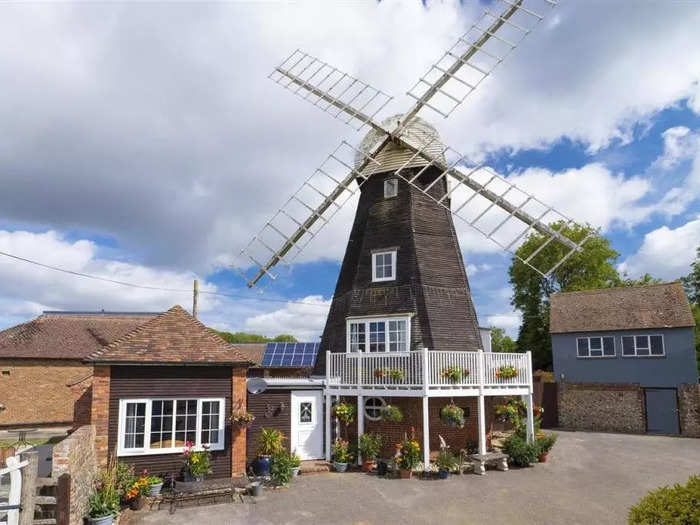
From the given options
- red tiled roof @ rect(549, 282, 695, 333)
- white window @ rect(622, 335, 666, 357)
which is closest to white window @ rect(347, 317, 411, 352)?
red tiled roof @ rect(549, 282, 695, 333)

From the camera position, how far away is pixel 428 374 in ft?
47.5

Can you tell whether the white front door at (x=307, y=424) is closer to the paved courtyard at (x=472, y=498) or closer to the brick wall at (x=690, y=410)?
the paved courtyard at (x=472, y=498)

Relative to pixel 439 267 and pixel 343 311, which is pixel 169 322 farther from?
pixel 439 267

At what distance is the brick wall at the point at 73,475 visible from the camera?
25.3 ft

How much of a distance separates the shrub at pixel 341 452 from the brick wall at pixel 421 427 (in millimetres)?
1237

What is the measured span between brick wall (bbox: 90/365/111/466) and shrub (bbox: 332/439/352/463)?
20.0 ft

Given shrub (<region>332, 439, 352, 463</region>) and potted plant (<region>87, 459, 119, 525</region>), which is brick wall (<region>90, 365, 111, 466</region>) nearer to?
potted plant (<region>87, 459, 119, 525</region>)

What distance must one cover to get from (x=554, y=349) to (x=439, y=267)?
480 inches

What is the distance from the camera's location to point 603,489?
12273mm

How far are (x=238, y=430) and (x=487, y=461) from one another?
722cm

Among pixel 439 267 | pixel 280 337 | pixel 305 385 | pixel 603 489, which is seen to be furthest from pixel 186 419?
pixel 280 337

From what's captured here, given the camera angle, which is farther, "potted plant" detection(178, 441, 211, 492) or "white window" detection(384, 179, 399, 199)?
"white window" detection(384, 179, 399, 199)

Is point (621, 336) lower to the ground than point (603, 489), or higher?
higher

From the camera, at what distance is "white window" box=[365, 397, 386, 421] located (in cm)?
1587
